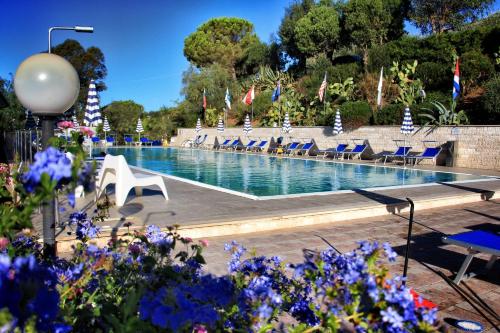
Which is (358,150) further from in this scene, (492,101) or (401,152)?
(492,101)

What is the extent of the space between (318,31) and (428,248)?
86.3ft

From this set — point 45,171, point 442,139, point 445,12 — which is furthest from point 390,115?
point 45,171

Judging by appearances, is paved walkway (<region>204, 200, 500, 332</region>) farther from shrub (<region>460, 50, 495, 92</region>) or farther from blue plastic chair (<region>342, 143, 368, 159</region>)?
shrub (<region>460, 50, 495, 92</region>)

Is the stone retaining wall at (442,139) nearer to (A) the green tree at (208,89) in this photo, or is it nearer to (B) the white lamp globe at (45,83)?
(A) the green tree at (208,89)

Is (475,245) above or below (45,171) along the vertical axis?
below

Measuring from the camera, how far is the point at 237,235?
17.5 feet

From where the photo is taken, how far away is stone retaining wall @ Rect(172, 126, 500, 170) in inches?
564

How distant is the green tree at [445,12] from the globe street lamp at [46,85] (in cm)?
2816

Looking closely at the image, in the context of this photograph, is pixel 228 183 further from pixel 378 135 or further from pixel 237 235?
pixel 378 135

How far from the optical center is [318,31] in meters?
28.9

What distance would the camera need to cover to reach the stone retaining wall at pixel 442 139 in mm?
14328

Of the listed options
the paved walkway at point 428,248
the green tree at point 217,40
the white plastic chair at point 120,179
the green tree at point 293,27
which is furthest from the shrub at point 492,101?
the green tree at point 217,40

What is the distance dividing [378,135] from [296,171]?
6.42m

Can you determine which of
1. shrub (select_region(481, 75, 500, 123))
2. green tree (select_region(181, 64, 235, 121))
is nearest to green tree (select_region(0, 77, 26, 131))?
green tree (select_region(181, 64, 235, 121))
